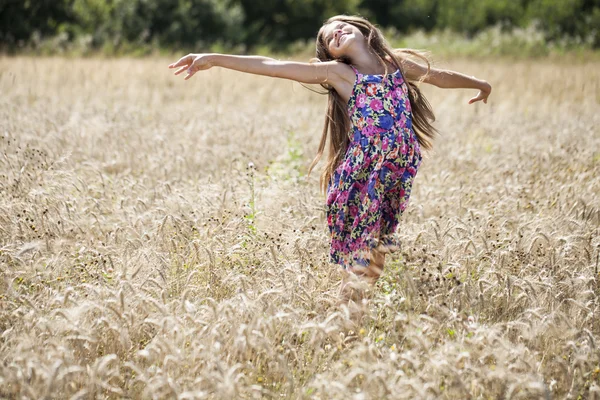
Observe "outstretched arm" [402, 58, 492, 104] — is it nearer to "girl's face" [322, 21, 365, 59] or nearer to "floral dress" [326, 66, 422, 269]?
"floral dress" [326, 66, 422, 269]

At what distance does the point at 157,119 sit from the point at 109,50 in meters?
12.3

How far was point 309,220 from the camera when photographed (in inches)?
165

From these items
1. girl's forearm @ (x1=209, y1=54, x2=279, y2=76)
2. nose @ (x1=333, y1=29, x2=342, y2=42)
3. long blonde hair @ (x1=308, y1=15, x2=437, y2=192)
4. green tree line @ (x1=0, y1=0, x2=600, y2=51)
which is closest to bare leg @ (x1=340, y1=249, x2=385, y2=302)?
long blonde hair @ (x1=308, y1=15, x2=437, y2=192)

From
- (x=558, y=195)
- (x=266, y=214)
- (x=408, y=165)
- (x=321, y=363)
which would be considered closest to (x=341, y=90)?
(x=408, y=165)

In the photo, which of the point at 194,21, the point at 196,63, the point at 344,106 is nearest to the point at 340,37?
the point at 344,106

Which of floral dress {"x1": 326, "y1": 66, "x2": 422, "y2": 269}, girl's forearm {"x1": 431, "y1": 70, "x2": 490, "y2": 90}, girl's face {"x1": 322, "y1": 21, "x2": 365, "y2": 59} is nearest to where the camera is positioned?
floral dress {"x1": 326, "y1": 66, "x2": 422, "y2": 269}

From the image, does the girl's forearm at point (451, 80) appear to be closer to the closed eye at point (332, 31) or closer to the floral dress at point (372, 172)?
the floral dress at point (372, 172)

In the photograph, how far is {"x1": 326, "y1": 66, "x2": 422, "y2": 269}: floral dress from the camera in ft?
11.5

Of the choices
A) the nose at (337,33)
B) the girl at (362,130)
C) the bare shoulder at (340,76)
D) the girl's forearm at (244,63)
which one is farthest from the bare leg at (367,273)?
the nose at (337,33)

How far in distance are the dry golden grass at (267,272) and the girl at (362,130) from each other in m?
0.26

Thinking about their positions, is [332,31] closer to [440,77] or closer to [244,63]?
[244,63]

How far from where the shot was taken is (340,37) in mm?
3678

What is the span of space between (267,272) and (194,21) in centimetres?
2283

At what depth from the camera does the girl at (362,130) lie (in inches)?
136
